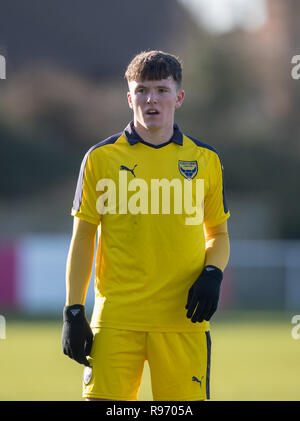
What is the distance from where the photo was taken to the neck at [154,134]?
149 inches

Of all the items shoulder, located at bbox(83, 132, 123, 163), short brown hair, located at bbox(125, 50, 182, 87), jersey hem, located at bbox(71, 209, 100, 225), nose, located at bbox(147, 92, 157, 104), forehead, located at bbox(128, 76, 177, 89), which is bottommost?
jersey hem, located at bbox(71, 209, 100, 225)

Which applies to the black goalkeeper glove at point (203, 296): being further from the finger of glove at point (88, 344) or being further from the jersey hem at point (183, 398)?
the finger of glove at point (88, 344)

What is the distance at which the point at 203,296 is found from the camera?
3654 millimetres

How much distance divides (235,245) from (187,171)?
43.6 ft

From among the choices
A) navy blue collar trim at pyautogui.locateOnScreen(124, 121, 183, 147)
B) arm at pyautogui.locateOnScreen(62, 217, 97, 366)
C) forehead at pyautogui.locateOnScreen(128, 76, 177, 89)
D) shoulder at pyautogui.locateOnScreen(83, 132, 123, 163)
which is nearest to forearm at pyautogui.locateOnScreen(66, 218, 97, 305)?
arm at pyautogui.locateOnScreen(62, 217, 97, 366)

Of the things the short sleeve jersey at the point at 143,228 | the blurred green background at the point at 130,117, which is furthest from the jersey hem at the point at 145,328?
the blurred green background at the point at 130,117

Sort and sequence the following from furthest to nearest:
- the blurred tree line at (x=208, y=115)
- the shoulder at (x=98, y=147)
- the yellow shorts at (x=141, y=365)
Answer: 1. the blurred tree line at (x=208, y=115)
2. the shoulder at (x=98, y=147)
3. the yellow shorts at (x=141, y=365)

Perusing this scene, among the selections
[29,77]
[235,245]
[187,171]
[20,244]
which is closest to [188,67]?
[29,77]

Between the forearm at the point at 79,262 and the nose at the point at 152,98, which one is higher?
the nose at the point at 152,98

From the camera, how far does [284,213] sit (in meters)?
21.8

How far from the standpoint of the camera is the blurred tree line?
23.1 metres

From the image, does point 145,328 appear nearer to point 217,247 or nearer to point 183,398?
point 183,398

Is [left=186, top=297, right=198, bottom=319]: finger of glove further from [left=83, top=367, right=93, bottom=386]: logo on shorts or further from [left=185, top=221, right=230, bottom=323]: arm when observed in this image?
[left=83, top=367, right=93, bottom=386]: logo on shorts

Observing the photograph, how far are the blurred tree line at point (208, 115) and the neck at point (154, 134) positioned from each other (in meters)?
17.8
